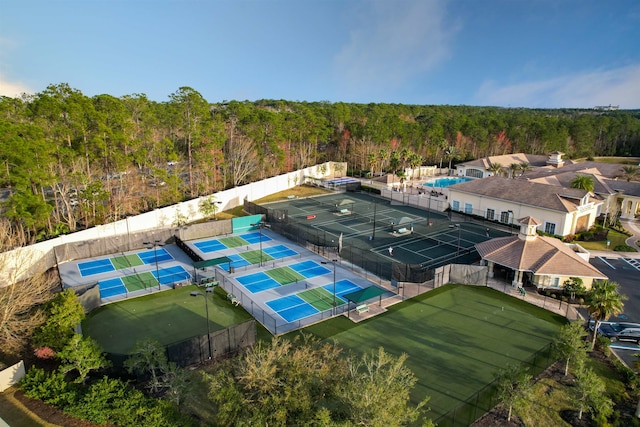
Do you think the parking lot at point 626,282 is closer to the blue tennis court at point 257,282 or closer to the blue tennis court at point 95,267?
the blue tennis court at point 257,282

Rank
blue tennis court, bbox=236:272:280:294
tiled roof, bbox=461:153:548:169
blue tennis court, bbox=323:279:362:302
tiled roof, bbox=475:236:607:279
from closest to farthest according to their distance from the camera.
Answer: tiled roof, bbox=475:236:607:279, blue tennis court, bbox=323:279:362:302, blue tennis court, bbox=236:272:280:294, tiled roof, bbox=461:153:548:169

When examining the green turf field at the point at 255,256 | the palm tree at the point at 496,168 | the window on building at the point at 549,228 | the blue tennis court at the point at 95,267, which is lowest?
the blue tennis court at the point at 95,267

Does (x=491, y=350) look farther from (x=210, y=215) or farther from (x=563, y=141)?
(x=563, y=141)

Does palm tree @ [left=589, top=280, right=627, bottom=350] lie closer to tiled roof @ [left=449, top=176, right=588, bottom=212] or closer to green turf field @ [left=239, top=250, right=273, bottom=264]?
tiled roof @ [left=449, top=176, right=588, bottom=212]

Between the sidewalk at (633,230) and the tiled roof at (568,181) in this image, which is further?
the tiled roof at (568,181)

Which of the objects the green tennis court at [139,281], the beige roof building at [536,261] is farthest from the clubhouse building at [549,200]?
the green tennis court at [139,281]

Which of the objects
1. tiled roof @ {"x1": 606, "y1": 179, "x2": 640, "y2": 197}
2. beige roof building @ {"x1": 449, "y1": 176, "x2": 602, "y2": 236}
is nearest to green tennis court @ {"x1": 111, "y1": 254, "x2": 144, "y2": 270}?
beige roof building @ {"x1": 449, "y1": 176, "x2": 602, "y2": 236}

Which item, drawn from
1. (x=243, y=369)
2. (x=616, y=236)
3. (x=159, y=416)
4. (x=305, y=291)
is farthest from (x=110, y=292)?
(x=616, y=236)
